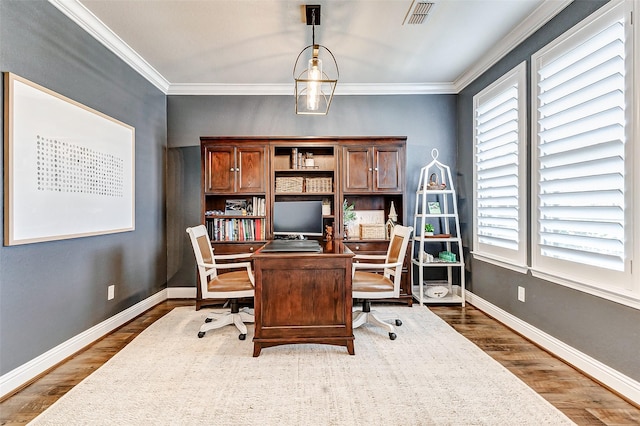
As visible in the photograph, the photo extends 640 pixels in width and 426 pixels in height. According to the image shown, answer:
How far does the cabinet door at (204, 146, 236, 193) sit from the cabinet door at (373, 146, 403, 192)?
1669mm

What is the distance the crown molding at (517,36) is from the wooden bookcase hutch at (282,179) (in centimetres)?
106

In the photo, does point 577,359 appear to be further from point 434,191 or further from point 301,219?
point 301,219

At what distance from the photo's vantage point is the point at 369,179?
4.06 metres

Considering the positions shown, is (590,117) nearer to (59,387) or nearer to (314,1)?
(314,1)

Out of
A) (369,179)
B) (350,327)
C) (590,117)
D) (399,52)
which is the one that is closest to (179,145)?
(369,179)

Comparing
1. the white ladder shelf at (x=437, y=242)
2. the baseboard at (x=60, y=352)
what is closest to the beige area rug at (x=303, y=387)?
the baseboard at (x=60, y=352)

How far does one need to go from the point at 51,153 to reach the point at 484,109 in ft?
12.8

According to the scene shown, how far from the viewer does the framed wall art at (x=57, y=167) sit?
2111 millimetres

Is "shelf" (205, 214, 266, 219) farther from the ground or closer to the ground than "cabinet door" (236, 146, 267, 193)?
closer to the ground

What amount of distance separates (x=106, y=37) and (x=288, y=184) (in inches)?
87.1

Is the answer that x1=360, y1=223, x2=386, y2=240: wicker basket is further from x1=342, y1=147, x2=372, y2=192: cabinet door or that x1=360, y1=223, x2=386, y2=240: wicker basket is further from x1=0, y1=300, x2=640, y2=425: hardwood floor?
x1=0, y1=300, x2=640, y2=425: hardwood floor

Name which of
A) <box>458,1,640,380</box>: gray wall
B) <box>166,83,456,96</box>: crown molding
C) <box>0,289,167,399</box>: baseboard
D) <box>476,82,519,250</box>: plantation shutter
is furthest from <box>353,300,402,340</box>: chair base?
<box>166,83,456,96</box>: crown molding

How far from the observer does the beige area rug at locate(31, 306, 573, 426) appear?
1829mm

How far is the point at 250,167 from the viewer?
157 inches
